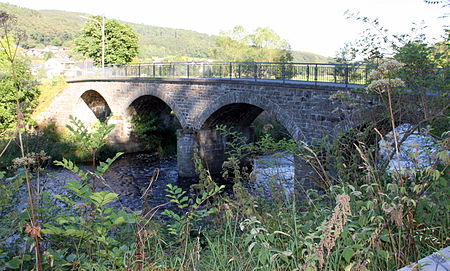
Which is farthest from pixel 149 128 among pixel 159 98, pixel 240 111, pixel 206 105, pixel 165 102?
pixel 206 105

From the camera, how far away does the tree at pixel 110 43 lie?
34.8m

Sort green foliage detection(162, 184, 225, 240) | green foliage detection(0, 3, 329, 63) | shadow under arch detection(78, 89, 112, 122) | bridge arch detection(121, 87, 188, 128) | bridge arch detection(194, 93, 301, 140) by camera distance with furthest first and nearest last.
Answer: green foliage detection(0, 3, 329, 63)
shadow under arch detection(78, 89, 112, 122)
bridge arch detection(121, 87, 188, 128)
bridge arch detection(194, 93, 301, 140)
green foliage detection(162, 184, 225, 240)

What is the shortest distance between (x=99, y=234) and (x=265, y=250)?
1297 mm

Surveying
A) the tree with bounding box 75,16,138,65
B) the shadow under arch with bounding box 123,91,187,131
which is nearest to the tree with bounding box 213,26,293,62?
the tree with bounding box 75,16,138,65

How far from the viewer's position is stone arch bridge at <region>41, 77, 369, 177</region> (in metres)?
12.3

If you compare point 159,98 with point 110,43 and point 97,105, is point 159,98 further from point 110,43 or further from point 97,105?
point 110,43

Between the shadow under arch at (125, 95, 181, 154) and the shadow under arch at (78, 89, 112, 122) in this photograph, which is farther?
the shadow under arch at (78, 89, 112, 122)

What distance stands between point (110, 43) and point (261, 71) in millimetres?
22730

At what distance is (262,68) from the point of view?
49.6 ft

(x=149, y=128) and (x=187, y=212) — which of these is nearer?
(x=187, y=212)

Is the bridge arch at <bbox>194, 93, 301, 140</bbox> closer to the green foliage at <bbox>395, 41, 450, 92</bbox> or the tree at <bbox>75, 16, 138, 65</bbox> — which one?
the green foliage at <bbox>395, 41, 450, 92</bbox>

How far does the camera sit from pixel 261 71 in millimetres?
15219

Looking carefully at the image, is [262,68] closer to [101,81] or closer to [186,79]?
[186,79]

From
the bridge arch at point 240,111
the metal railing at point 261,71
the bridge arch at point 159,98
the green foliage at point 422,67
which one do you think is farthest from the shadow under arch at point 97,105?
the green foliage at point 422,67
